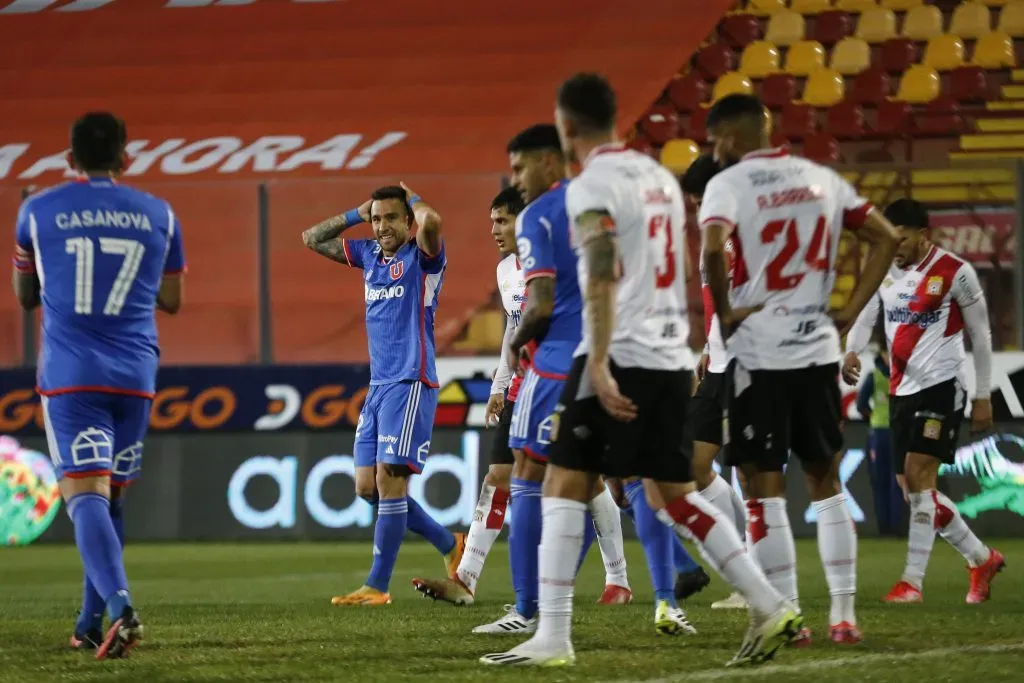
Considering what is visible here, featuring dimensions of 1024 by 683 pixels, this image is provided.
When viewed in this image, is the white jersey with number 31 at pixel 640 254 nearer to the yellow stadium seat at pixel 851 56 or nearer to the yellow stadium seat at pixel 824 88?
the yellow stadium seat at pixel 824 88

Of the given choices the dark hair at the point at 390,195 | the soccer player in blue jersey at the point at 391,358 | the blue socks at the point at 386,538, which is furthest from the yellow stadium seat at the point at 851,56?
the blue socks at the point at 386,538

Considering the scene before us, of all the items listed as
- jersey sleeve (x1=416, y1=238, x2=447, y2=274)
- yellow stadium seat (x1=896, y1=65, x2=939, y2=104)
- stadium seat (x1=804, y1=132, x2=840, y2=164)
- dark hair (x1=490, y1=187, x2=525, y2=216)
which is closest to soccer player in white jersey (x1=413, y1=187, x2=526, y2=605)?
dark hair (x1=490, y1=187, x2=525, y2=216)

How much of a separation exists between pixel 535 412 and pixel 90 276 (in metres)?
1.69

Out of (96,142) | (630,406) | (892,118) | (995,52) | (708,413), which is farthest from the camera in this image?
(995,52)

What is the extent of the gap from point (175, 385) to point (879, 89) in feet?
29.7

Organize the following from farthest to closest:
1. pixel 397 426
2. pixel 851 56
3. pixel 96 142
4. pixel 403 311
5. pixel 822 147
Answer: pixel 851 56, pixel 822 147, pixel 403 311, pixel 397 426, pixel 96 142

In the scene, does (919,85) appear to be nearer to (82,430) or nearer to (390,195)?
(390,195)

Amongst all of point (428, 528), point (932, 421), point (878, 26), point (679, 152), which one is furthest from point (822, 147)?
point (428, 528)

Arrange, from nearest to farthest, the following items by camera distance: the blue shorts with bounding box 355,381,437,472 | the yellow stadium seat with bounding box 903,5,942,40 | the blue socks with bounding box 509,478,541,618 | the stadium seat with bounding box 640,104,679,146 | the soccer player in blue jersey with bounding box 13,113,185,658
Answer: the soccer player in blue jersey with bounding box 13,113,185,658 → the blue socks with bounding box 509,478,541,618 → the blue shorts with bounding box 355,381,437,472 → the stadium seat with bounding box 640,104,679,146 → the yellow stadium seat with bounding box 903,5,942,40

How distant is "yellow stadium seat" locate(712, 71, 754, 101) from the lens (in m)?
17.8

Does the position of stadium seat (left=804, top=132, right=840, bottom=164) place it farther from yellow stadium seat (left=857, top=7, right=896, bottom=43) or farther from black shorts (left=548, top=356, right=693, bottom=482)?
black shorts (left=548, top=356, right=693, bottom=482)

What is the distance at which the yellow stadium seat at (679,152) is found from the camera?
16734mm

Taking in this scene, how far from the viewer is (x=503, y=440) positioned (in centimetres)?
750

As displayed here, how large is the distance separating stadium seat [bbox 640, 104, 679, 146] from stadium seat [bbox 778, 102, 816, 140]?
1186 mm
